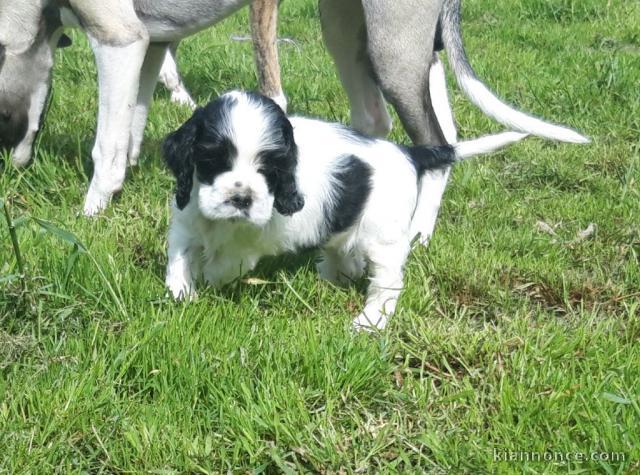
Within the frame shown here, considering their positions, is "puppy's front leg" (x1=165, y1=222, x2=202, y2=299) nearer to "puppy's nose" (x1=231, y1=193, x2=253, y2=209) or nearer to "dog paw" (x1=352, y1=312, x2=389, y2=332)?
"puppy's nose" (x1=231, y1=193, x2=253, y2=209)

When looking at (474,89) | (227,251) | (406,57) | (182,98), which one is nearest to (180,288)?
(227,251)

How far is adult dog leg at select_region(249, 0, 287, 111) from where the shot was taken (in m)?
6.46

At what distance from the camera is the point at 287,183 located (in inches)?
139

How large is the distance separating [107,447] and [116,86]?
7.93ft

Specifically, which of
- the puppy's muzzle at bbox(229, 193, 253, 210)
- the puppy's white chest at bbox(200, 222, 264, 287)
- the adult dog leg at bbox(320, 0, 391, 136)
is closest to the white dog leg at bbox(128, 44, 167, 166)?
the adult dog leg at bbox(320, 0, 391, 136)

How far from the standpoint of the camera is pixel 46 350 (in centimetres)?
329

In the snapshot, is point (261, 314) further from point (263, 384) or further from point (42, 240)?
point (42, 240)

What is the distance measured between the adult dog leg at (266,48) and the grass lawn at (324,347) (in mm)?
1247

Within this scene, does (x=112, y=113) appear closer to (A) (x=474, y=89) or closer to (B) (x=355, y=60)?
(B) (x=355, y=60)

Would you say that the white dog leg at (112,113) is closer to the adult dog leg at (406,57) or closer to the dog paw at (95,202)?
the dog paw at (95,202)

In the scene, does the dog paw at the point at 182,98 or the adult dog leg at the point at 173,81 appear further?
the adult dog leg at the point at 173,81

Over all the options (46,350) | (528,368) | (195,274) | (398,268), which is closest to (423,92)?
(398,268)

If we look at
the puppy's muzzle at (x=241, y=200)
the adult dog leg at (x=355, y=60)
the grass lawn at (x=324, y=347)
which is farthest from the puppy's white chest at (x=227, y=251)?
the adult dog leg at (x=355, y=60)

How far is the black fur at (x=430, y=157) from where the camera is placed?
4.27 meters
